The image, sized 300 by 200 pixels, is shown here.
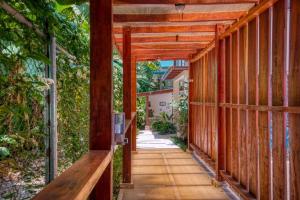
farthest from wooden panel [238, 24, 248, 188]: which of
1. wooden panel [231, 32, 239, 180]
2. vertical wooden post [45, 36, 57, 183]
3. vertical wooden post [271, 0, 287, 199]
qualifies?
vertical wooden post [45, 36, 57, 183]

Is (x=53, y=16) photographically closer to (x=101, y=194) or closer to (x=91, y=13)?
(x=91, y=13)

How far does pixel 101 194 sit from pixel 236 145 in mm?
3097

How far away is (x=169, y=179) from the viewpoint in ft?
18.5

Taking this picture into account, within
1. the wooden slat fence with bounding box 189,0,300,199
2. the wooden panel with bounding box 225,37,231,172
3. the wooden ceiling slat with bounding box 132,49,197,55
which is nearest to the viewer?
the wooden slat fence with bounding box 189,0,300,199

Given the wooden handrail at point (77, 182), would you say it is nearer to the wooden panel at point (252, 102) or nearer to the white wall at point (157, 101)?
the wooden panel at point (252, 102)

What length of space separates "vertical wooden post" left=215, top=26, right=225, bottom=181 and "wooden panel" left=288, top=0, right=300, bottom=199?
235cm

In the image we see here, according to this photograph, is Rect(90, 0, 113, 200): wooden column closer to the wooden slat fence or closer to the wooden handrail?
the wooden handrail

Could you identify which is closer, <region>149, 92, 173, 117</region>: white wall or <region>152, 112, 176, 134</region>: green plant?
<region>152, 112, 176, 134</region>: green plant

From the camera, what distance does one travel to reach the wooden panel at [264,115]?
3.46m

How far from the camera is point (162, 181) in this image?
5.53 metres

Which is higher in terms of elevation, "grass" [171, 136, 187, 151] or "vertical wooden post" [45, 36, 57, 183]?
"vertical wooden post" [45, 36, 57, 183]

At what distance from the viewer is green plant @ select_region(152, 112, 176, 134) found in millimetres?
14469

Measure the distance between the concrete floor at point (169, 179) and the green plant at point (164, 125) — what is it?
6398mm

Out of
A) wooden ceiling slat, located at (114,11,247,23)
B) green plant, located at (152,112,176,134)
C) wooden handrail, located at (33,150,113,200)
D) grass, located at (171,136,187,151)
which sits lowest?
grass, located at (171,136,187,151)
